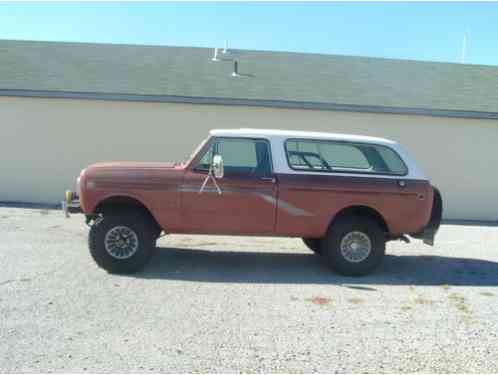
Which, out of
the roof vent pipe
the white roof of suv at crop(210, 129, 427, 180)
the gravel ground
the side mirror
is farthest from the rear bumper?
the roof vent pipe

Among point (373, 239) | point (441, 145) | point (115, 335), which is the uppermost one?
point (441, 145)

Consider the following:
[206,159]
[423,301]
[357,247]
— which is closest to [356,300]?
[423,301]

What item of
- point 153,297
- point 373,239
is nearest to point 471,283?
point 373,239

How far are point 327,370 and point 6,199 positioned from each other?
9881mm

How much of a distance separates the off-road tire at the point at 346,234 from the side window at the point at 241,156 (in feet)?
4.13

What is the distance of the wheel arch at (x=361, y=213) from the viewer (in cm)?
612

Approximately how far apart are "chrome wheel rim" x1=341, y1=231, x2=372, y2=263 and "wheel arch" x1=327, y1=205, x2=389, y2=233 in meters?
0.27

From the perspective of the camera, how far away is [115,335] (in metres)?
3.94

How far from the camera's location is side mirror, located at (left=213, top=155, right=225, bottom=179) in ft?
18.3

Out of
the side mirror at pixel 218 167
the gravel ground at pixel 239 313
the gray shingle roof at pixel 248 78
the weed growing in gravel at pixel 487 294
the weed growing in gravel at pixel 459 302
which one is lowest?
the gravel ground at pixel 239 313

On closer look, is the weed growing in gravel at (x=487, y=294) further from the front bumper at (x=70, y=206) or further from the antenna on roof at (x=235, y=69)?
the antenna on roof at (x=235, y=69)

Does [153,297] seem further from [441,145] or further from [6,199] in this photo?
[441,145]

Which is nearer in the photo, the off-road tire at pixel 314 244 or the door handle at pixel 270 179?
the door handle at pixel 270 179

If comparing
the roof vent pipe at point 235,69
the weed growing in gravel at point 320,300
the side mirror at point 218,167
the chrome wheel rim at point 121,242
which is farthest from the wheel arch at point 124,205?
the roof vent pipe at point 235,69
